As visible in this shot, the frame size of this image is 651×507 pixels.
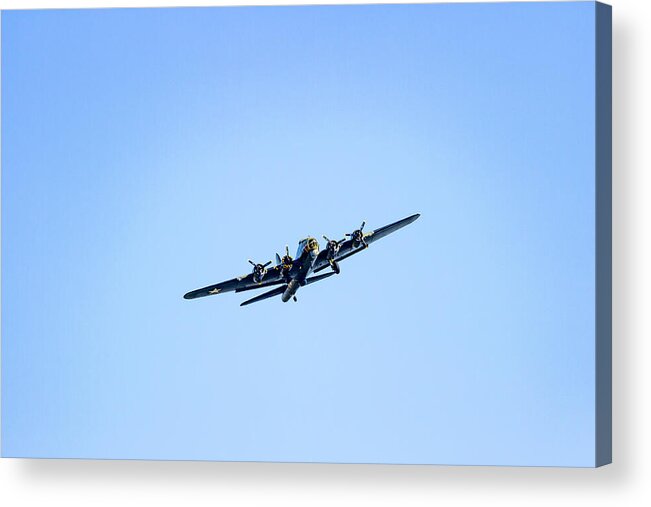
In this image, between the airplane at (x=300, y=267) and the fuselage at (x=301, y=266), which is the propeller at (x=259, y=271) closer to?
the airplane at (x=300, y=267)

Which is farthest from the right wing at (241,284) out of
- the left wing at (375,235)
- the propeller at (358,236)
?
the propeller at (358,236)

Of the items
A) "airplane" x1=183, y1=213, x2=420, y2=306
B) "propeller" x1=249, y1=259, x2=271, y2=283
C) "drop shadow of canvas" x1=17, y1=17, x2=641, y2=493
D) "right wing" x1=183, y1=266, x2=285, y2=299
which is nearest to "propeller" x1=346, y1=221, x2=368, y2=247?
"airplane" x1=183, y1=213, x2=420, y2=306

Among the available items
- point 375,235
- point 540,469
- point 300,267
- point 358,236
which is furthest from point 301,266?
point 540,469

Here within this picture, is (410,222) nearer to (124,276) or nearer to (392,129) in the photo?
(392,129)

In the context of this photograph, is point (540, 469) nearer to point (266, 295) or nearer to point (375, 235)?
point (375, 235)

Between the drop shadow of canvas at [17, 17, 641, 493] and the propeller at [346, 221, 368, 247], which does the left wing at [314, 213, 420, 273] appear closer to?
the propeller at [346, 221, 368, 247]

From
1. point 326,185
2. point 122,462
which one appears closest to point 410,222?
point 326,185

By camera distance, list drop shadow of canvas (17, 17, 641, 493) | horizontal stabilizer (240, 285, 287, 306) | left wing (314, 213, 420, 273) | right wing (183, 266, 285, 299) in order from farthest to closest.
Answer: horizontal stabilizer (240, 285, 287, 306) → right wing (183, 266, 285, 299) → left wing (314, 213, 420, 273) → drop shadow of canvas (17, 17, 641, 493)
